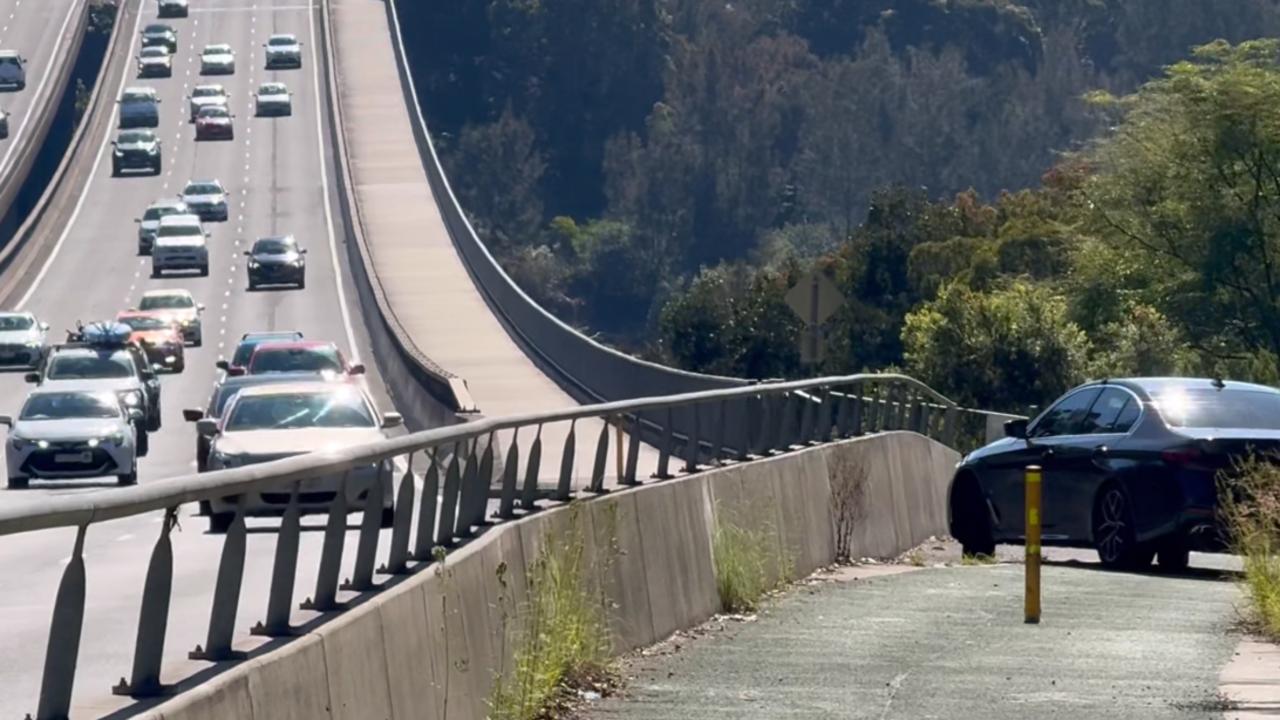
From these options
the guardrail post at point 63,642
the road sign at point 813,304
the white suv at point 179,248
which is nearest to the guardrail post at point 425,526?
the guardrail post at point 63,642

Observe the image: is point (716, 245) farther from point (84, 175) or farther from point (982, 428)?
point (982, 428)

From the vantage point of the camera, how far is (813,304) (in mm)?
33125

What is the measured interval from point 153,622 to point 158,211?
7435 cm

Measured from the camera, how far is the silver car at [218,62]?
120 metres

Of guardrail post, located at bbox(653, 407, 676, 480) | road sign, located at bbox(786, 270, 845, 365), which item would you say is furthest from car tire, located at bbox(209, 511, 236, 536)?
road sign, located at bbox(786, 270, 845, 365)

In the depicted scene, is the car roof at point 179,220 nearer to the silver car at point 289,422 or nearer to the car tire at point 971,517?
the silver car at point 289,422

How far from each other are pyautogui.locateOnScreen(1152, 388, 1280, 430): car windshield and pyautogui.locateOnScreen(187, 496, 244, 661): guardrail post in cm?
1178

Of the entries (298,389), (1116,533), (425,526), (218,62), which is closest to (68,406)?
(298,389)

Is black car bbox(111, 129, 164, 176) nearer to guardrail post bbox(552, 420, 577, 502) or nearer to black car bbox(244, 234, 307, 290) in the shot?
black car bbox(244, 234, 307, 290)

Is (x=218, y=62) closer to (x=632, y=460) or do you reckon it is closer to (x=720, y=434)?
(x=720, y=434)

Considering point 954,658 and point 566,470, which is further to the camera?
point 954,658

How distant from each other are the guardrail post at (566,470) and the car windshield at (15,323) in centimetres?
4368

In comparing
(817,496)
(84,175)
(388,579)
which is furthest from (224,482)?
(84,175)

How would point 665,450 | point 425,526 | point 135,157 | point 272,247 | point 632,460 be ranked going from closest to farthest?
1. point 425,526
2. point 632,460
3. point 665,450
4. point 272,247
5. point 135,157
